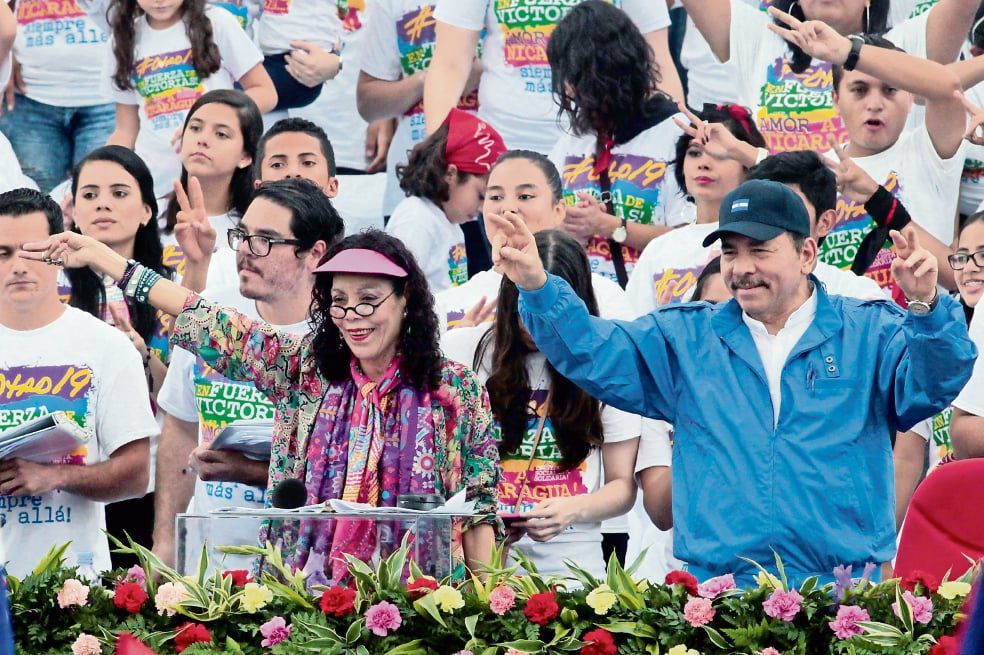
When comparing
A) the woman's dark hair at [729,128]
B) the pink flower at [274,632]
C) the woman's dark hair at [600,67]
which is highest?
the woman's dark hair at [600,67]

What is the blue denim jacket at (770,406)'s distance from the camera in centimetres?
440

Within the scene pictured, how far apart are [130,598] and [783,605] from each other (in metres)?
1.48

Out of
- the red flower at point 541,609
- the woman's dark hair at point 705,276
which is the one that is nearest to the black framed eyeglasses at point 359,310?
the red flower at point 541,609

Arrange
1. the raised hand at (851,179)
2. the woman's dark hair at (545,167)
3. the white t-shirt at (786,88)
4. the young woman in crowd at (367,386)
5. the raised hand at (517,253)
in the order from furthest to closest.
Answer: the white t-shirt at (786,88) → the woman's dark hair at (545,167) → the raised hand at (851,179) → the young woman in crowd at (367,386) → the raised hand at (517,253)

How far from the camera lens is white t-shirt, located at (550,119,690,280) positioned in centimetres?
716

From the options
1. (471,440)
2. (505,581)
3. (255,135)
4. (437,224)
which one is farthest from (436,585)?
(255,135)

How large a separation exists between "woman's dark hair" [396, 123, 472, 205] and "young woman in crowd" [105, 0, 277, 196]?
130cm

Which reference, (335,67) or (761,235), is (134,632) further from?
(335,67)

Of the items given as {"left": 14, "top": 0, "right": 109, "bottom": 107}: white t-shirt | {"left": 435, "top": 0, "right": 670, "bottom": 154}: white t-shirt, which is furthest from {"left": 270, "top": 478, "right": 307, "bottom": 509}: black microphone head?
{"left": 14, "top": 0, "right": 109, "bottom": 107}: white t-shirt

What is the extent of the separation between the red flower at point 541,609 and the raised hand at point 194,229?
10.3 feet

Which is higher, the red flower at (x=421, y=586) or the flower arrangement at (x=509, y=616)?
the red flower at (x=421, y=586)

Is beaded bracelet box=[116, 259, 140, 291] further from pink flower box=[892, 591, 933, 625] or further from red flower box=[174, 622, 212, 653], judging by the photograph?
pink flower box=[892, 591, 933, 625]

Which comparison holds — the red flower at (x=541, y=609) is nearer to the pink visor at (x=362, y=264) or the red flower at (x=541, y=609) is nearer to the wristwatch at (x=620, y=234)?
the pink visor at (x=362, y=264)

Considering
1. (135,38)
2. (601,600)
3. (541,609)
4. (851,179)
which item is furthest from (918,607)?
(135,38)
